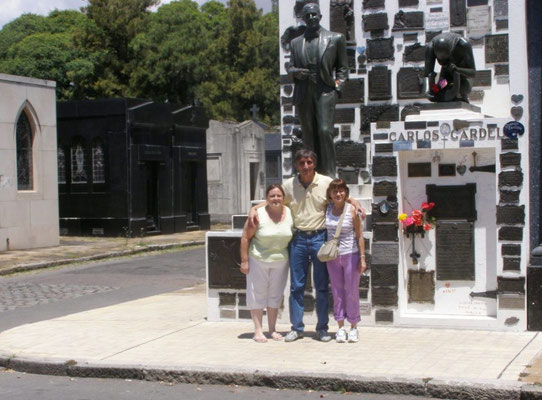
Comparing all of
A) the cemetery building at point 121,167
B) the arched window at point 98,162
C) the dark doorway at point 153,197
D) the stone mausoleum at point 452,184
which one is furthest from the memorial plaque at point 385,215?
the dark doorway at point 153,197

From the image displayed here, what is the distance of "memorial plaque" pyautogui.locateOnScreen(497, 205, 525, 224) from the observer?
9.24 m

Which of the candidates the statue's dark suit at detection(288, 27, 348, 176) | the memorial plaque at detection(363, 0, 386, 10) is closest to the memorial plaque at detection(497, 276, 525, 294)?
the statue's dark suit at detection(288, 27, 348, 176)

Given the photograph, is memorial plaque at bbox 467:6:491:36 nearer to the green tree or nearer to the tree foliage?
the tree foliage

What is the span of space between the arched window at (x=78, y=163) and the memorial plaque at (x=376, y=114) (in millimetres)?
16121

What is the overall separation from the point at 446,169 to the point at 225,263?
9.31ft

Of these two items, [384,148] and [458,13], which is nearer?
[384,148]

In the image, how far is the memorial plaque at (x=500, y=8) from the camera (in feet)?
33.2

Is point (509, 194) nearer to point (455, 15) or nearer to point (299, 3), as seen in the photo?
point (455, 15)

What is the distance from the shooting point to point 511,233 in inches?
365

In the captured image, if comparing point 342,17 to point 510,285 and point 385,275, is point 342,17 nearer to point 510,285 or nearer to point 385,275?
point 385,275

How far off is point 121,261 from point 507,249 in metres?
12.6

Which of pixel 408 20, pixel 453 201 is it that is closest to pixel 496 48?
pixel 408 20

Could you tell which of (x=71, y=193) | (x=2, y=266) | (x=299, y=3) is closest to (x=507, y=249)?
(x=299, y=3)

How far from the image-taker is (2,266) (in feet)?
60.6
